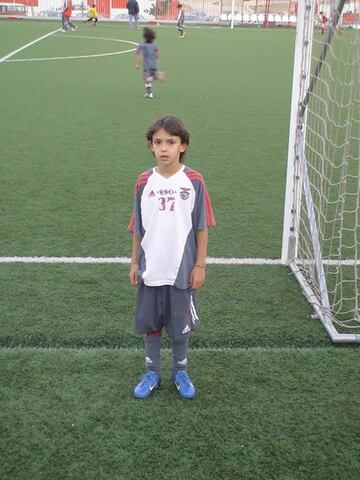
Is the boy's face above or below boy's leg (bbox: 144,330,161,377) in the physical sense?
above

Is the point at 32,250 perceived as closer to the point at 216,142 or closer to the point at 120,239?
the point at 120,239

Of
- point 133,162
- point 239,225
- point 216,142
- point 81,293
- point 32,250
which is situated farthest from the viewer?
point 216,142

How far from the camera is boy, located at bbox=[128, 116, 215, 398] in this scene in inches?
112

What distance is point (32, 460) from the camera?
2711mm

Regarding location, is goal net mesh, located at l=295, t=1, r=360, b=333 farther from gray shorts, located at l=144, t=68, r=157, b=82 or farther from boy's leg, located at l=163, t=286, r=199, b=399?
gray shorts, located at l=144, t=68, r=157, b=82

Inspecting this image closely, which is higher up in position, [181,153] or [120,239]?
[181,153]

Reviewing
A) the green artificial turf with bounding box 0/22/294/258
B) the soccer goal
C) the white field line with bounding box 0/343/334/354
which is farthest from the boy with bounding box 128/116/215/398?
the green artificial turf with bounding box 0/22/294/258

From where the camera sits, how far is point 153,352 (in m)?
3.23

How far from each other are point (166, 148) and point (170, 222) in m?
0.35

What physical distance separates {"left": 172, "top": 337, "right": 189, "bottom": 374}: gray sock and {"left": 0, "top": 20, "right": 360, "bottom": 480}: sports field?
0.13 metres

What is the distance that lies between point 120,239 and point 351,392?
2621 millimetres

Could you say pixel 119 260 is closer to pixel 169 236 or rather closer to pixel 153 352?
pixel 153 352

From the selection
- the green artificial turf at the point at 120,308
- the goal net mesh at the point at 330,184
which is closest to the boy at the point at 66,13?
the goal net mesh at the point at 330,184

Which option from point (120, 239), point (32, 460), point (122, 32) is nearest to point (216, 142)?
point (120, 239)
